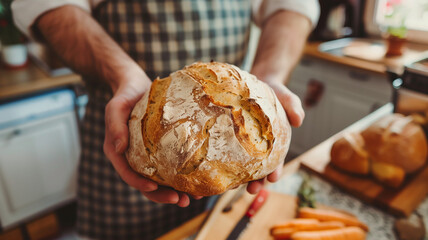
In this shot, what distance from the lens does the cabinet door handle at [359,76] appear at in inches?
74.3

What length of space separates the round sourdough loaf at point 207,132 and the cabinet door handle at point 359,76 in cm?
148

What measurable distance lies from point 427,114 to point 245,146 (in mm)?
889

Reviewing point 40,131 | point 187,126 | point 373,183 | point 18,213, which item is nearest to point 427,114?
point 373,183

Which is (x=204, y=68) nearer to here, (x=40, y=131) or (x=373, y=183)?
(x=373, y=183)

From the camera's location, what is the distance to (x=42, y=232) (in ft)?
6.24

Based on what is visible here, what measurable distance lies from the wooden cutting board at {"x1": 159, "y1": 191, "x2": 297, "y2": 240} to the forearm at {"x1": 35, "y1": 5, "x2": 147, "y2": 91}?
0.45 m

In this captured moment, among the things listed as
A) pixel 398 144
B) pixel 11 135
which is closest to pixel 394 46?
pixel 398 144

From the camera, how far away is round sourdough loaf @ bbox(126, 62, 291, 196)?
1.87ft

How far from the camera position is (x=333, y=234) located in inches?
31.5

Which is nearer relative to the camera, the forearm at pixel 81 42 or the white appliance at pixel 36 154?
the forearm at pixel 81 42

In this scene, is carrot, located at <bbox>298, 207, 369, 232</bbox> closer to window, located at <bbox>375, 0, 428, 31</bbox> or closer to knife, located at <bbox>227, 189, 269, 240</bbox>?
knife, located at <bbox>227, 189, 269, 240</bbox>

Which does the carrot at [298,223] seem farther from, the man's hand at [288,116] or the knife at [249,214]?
the man's hand at [288,116]

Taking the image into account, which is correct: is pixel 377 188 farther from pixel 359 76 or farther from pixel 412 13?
pixel 412 13

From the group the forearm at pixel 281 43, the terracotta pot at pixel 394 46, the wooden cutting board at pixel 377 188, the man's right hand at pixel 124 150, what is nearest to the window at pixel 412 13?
the terracotta pot at pixel 394 46
